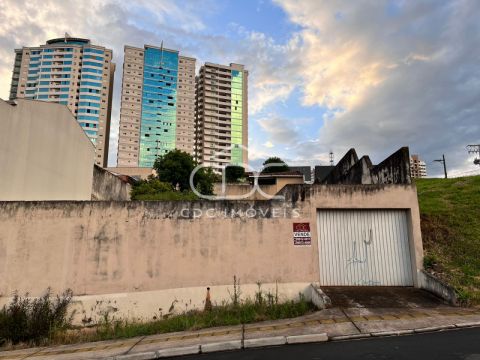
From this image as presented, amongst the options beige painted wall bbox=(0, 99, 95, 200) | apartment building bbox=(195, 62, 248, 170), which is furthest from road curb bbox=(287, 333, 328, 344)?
apartment building bbox=(195, 62, 248, 170)

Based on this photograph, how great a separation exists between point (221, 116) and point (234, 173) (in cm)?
5337

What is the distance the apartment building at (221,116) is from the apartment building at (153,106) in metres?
3.20

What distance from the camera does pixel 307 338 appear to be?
557 cm

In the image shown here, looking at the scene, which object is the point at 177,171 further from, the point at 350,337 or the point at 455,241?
the point at 350,337

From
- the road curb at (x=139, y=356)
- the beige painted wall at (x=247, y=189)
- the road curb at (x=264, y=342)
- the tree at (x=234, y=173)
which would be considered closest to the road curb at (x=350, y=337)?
the road curb at (x=264, y=342)

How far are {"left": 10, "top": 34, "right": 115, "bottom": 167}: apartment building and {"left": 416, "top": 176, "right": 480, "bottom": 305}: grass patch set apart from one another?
85632 millimetres

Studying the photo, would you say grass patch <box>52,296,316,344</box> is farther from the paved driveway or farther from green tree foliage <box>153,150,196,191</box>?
green tree foliage <box>153,150,196,191</box>

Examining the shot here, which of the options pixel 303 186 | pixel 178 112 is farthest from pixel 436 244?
pixel 178 112

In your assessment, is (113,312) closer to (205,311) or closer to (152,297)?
(152,297)

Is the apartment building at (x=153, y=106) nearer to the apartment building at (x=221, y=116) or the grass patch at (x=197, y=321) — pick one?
the apartment building at (x=221, y=116)

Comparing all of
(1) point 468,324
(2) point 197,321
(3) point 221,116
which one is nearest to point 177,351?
(2) point 197,321

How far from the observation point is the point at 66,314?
7.62 m

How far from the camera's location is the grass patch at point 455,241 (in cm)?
788

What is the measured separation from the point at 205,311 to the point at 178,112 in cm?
8775
